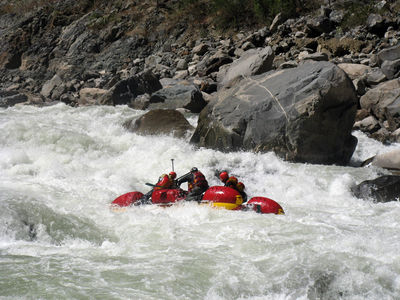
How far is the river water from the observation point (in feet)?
12.4

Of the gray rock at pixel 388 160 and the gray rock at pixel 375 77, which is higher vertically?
the gray rock at pixel 375 77

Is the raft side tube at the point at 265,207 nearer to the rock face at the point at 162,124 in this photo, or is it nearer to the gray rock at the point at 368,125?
the rock face at the point at 162,124

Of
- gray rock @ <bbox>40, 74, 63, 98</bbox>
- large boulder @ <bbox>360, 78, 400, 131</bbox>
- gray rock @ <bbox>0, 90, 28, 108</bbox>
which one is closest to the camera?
large boulder @ <bbox>360, 78, 400, 131</bbox>

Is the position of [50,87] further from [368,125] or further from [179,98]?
[368,125]

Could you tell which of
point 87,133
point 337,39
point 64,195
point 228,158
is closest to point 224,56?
point 337,39

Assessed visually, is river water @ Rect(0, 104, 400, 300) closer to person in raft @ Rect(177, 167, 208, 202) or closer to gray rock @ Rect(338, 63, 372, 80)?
person in raft @ Rect(177, 167, 208, 202)

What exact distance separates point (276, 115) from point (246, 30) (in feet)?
39.1

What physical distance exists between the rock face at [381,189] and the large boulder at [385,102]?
9.83 feet

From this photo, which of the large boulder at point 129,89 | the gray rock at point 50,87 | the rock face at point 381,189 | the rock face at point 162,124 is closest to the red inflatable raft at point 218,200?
the rock face at point 381,189

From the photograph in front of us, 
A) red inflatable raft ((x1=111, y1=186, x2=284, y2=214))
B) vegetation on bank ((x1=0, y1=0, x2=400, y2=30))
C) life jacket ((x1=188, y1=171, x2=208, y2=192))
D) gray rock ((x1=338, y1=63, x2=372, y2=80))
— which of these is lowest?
gray rock ((x1=338, y1=63, x2=372, y2=80))

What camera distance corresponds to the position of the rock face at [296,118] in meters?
8.14

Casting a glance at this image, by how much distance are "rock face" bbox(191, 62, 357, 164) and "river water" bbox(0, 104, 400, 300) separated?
1.04 ft

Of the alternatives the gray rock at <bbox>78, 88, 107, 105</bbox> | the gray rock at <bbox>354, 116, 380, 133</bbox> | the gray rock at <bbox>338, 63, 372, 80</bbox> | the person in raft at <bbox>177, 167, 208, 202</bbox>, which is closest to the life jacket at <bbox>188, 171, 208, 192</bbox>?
the person in raft at <bbox>177, 167, 208, 202</bbox>

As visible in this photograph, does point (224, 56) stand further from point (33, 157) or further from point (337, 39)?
point (33, 157)
